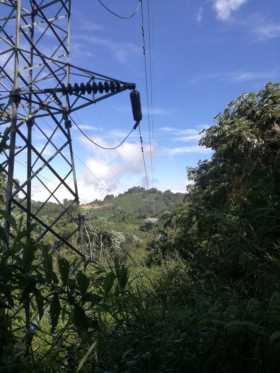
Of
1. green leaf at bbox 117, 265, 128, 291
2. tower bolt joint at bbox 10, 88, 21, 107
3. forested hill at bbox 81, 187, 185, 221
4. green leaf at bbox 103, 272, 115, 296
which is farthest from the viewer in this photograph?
forested hill at bbox 81, 187, 185, 221

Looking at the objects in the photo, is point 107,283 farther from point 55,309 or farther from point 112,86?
point 112,86

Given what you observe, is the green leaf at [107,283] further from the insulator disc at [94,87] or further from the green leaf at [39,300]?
the insulator disc at [94,87]

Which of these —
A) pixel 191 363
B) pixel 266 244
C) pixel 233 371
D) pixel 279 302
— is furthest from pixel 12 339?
pixel 266 244

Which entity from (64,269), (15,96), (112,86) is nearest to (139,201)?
(112,86)

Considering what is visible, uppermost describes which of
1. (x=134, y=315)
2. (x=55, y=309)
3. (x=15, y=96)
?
(x=15, y=96)

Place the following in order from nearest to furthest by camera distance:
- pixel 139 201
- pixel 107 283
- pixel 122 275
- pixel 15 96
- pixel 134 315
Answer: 1. pixel 107 283
2. pixel 122 275
3. pixel 134 315
4. pixel 15 96
5. pixel 139 201

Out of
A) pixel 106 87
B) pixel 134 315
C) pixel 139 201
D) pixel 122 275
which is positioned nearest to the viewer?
pixel 122 275

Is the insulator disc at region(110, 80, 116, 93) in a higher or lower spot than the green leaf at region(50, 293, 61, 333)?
higher

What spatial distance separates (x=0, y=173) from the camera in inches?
197

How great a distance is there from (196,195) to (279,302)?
24.8 ft

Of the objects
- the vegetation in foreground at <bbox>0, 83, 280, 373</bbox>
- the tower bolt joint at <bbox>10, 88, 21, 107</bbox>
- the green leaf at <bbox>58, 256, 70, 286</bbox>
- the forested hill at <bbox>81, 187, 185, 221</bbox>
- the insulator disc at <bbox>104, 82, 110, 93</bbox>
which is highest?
the forested hill at <bbox>81, 187, 185, 221</bbox>

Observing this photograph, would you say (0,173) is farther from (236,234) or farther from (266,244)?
(266,244)

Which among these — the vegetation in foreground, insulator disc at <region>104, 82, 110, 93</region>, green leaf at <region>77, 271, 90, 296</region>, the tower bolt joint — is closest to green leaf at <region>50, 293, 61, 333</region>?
the vegetation in foreground

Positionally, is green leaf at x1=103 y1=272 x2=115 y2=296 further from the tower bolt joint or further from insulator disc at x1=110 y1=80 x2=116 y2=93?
insulator disc at x1=110 y1=80 x2=116 y2=93
